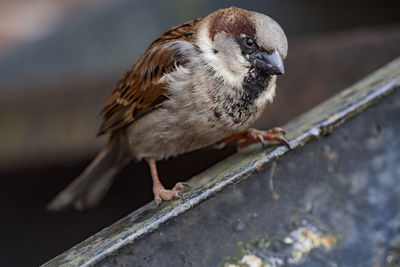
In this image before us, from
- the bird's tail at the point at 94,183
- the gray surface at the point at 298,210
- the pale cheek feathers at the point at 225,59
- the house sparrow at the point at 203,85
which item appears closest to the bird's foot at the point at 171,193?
the house sparrow at the point at 203,85

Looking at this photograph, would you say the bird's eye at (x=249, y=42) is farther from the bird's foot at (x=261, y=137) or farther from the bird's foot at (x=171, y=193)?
the bird's foot at (x=171, y=193)

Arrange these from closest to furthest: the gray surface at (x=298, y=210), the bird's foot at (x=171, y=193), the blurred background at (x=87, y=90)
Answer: the gray surface at (x=298, y=210), the bird's foot at (x=171, y=193), the blurred background at (x=87, y=90)

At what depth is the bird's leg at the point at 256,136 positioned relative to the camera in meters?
1.96

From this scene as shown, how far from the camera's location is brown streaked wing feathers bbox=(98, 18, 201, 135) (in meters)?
2.24

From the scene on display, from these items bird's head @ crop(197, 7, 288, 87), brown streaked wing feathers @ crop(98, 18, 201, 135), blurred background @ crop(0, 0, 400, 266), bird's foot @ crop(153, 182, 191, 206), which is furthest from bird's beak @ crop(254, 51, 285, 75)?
blurred background @ crop(0, 0, 400, 266)

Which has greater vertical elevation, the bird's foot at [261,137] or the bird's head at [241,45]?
the bird's head at [241,45]

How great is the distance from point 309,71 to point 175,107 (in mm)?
785

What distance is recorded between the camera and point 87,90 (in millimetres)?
2963

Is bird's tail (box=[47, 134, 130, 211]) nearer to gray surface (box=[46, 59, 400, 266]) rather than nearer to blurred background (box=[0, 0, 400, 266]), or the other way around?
blurred background (box=[0, 0, 400, 266])

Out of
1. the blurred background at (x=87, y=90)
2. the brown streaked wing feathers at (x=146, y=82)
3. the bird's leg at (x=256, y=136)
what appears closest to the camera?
the bird's leg at (x=256, y=136)

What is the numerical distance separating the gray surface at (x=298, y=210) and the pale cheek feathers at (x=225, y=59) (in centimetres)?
53

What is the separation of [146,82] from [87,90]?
72 cm

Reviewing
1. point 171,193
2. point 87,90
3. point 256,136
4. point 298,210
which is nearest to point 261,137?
point 256,136

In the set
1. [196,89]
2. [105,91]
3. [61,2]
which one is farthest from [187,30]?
[61,2]
